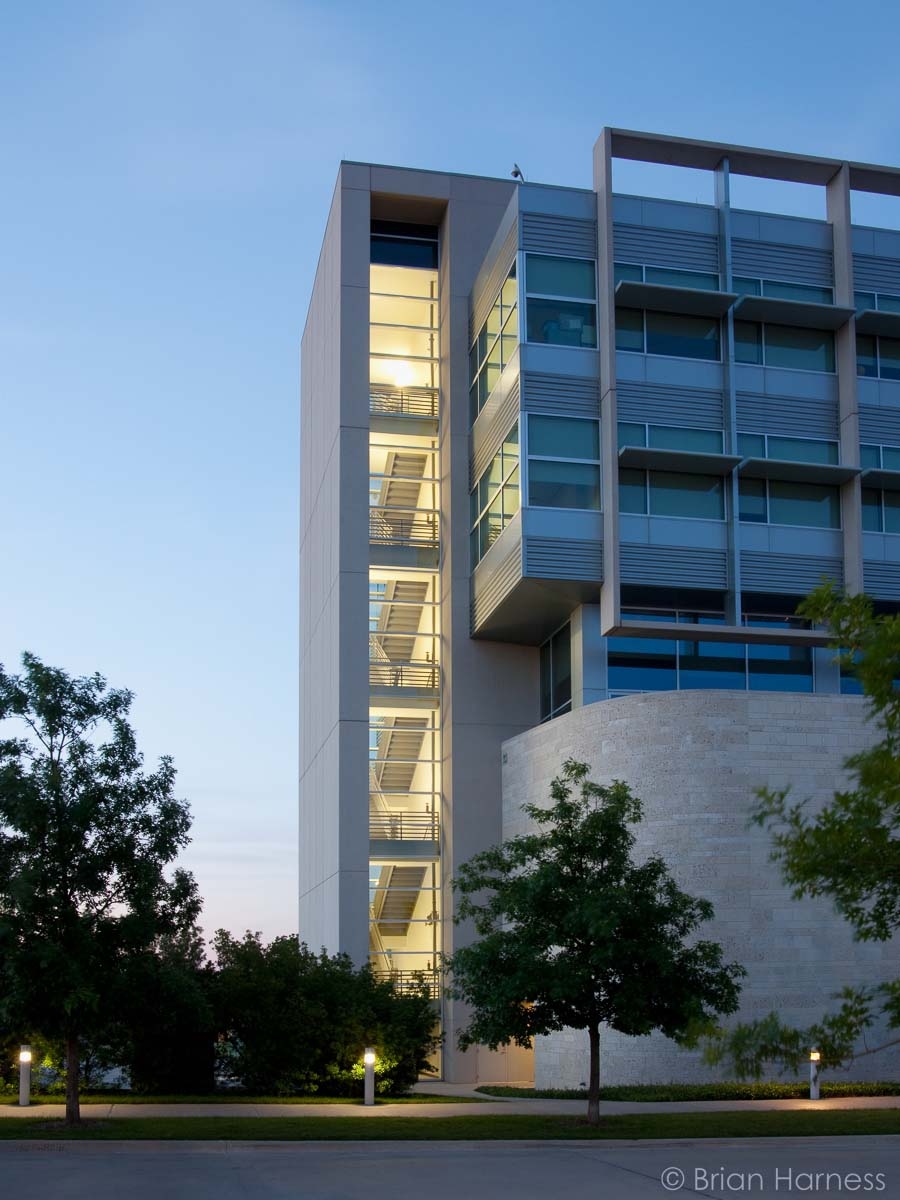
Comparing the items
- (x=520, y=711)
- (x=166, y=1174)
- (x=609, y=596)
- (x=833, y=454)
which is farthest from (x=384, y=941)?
(x=166, y=1174)

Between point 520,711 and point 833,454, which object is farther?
point 520,711

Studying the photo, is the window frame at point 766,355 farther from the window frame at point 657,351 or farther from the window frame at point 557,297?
the window frame at point 557,297

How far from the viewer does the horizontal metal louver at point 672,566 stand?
34.8 m

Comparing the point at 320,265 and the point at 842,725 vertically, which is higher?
the point at 320,265

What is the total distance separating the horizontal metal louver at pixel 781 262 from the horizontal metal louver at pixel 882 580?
24.6 feet

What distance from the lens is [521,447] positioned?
35219mm

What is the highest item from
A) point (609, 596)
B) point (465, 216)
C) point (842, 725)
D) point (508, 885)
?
point (465, 216)

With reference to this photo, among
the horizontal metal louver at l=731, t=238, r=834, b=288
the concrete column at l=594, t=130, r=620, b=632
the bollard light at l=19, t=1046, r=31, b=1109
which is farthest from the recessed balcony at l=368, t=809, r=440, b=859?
the horizontal metal louver at l=731, t=238, r=834, b=288

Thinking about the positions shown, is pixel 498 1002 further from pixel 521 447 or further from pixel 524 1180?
pixel 521 447

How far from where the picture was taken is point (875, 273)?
38281 millimetres

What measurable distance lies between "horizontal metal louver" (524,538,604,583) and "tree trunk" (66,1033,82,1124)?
1618cm

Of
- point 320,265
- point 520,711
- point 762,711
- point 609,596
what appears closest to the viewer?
point 762,711

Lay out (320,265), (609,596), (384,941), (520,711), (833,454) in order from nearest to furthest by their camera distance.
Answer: (609,596), (833,454), (520,711), (384,941), (320,265)

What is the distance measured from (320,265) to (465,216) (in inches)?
293
